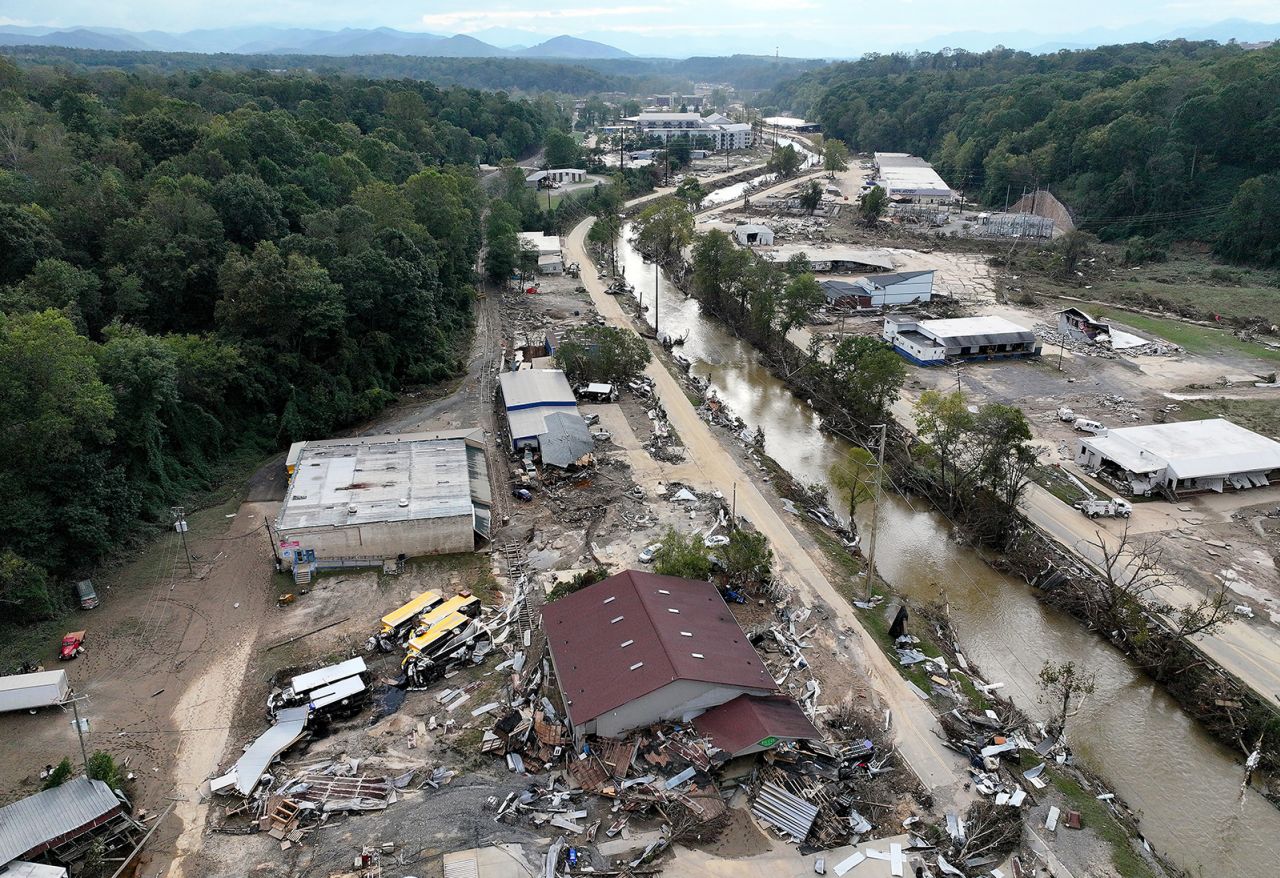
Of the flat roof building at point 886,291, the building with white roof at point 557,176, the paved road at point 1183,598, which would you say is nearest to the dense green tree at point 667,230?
the flat roof building at point 886,291

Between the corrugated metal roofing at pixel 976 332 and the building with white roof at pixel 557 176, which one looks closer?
the corrugated metal roofing at pixel 976 332

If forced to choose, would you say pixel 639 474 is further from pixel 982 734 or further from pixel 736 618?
pixel 982 734

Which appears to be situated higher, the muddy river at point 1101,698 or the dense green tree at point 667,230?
the dense green tree at point 667,230

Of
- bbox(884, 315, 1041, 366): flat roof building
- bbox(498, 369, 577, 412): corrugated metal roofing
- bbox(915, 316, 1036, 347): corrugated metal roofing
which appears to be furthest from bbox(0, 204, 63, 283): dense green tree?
bbox(915, 316, 1036, 347): corrugated metal roofing

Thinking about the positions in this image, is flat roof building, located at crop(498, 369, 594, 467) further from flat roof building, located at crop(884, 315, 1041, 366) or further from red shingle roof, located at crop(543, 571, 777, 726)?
flat roof building, located at crop(884, 315, 1041, 366)

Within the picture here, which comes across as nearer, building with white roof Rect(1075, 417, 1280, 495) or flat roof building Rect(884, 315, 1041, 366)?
building with white roof Rect(1075, 417, 1280, 495)

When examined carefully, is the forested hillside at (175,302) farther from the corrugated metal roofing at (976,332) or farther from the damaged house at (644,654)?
the corrugated metal roofing at (976,332)

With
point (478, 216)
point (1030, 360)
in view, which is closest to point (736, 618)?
point (1030, 360)
